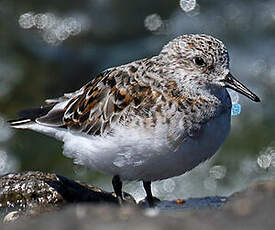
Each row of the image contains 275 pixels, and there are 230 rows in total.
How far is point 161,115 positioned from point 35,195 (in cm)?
155

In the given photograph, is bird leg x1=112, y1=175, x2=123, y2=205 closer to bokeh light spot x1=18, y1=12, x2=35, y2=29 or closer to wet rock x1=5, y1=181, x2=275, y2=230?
wet rock x1=5, y1=181, x2=275, y2=230

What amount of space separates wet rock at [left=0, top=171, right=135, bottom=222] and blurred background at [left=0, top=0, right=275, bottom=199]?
396 centimetres

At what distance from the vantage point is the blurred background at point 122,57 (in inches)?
424

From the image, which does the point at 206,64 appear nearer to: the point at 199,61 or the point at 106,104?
the point at 199,61

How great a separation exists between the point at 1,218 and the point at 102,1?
369 inches

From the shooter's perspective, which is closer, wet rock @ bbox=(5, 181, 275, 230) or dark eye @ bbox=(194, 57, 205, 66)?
wet rock @ bbox=(5, 181, 275, 230)

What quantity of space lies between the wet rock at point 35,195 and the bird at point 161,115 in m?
0.32

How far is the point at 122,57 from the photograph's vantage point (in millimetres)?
13602

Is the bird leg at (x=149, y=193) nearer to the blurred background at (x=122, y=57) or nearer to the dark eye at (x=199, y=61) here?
the dark eye at (x=199, y=61)

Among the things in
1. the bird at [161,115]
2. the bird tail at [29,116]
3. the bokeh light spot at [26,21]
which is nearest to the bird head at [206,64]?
the bird at [161,115]

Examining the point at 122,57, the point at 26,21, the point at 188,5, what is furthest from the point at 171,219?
the point at 26,21

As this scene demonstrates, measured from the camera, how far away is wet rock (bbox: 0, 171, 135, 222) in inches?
248

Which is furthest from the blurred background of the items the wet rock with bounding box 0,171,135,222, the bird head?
the bird head

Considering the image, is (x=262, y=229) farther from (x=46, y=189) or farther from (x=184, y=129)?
(x=46, y=189)
